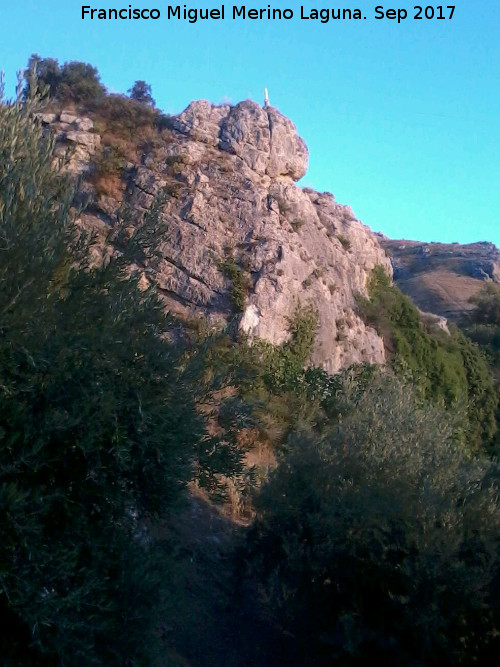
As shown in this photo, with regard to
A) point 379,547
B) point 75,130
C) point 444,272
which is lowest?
point 379,547

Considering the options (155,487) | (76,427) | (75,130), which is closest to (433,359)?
(75,130)

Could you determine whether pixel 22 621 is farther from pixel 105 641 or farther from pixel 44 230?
pixel 44 230

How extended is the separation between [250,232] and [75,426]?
1225 cm

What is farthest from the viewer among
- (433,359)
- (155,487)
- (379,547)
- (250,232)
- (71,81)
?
(433,359)

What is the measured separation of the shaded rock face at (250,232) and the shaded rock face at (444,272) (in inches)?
512

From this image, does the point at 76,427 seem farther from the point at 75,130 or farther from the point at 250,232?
the point at 75,130

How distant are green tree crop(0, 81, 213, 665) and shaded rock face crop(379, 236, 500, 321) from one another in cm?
2598

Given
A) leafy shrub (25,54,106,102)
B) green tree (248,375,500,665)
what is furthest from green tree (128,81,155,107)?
green tree (248,375,500,665)

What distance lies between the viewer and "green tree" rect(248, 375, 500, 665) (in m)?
7.34

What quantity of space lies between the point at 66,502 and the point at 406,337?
1614cm

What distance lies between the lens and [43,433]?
4.82 m

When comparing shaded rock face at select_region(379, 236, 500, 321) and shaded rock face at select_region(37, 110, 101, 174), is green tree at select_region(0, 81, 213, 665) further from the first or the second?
shaded rock face at select_region(379, 236, 500, 321)

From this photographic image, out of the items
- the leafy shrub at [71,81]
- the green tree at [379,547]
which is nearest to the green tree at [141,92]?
the leafy shrub at [71,81]

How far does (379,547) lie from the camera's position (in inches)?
304
